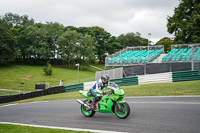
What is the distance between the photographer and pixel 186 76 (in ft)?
62.5

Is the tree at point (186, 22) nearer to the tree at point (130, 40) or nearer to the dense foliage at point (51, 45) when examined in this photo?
the dense foliage at point (51, 45)

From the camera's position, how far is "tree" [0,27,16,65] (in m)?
56.6

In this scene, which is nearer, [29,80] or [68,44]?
[29,80]

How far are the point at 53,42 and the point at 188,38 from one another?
48.2 meters

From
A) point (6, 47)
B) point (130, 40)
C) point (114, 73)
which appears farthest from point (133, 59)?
point (130, 40)

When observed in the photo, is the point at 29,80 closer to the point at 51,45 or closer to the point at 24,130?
the point at 51,45

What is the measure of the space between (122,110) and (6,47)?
57.4 meters

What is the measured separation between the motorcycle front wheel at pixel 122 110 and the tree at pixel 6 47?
56650 mm

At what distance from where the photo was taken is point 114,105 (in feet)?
23.4

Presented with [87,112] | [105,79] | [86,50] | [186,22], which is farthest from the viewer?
[86,50]

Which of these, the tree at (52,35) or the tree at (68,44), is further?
the tree at (52,35)

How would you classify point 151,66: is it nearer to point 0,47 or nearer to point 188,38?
point 188,38

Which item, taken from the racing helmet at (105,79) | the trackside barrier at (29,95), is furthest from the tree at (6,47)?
the racing helmet at (105,79)

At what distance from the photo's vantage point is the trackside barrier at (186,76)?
1859cm
